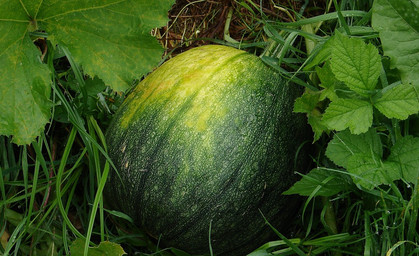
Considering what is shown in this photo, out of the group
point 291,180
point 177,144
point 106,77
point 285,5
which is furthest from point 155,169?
point 285,5

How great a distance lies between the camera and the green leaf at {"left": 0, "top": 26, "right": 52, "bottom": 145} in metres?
2.10

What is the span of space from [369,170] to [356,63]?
0.38 m

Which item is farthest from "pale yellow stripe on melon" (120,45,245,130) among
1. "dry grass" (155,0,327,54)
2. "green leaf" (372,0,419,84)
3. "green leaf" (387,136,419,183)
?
"green leaf" (387,136,419,183)

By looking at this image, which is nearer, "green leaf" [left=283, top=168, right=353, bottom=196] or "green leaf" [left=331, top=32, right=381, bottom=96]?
"green leaf" [left=331, top=32, right=381, bottom=96]

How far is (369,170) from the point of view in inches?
83.0

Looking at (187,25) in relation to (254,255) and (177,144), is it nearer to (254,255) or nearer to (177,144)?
(177,144)

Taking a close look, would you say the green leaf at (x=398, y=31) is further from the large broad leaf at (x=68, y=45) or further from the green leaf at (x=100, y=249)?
the green leaf at (x=100, y=249)

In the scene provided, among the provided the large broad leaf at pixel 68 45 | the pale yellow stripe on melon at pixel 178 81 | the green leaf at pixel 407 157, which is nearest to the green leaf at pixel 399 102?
the green leaf at pixel 407 157

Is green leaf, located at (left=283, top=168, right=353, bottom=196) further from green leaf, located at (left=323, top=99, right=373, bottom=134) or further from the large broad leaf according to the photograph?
the large broad leaf

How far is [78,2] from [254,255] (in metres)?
1.15

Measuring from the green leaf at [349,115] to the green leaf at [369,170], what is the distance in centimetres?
14

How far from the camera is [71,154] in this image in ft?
9.09

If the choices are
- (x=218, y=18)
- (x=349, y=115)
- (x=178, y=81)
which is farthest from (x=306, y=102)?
(x=218, y=18)

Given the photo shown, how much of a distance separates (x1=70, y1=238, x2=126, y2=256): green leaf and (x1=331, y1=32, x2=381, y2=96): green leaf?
1.01 m
